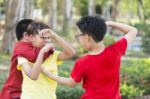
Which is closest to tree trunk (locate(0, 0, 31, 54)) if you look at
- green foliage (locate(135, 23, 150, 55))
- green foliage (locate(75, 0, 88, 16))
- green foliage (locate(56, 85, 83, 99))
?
green foliage (locate(135, 23, 150, 55))

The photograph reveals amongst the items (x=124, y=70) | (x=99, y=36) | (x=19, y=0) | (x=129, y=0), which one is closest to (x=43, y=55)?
(x=99, y=36)

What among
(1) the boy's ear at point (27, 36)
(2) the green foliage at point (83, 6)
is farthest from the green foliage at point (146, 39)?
(2) the green foliage at point (83, 6)

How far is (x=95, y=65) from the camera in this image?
4496 mm

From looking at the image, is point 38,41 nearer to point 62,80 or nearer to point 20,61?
point 20,61

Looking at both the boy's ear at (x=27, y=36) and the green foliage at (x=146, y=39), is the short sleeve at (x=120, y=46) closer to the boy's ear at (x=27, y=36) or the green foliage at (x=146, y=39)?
the boy's ear at (x=27, y=36)

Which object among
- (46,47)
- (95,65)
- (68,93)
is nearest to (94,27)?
(95,65)

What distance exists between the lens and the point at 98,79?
14.8 ft

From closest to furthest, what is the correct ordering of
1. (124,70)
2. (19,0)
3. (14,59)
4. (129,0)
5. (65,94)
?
1. (14,59)
2. (65,94)
3. (124,70)
4. (19,0)
5. (129,0)

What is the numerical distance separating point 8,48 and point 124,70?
6.72m

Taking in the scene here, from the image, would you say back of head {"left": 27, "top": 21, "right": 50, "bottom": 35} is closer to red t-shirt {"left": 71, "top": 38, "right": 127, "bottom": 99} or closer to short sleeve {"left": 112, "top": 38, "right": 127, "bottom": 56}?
red t-shirt {"left": 71, "top": 38, "right": 127, "bottom": 99}

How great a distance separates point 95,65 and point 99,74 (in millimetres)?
88

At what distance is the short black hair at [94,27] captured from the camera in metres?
4.48

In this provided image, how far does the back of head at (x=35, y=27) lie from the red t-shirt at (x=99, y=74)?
1.77 feet

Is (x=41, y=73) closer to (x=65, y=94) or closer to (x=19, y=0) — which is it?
(x=65, y=94)
